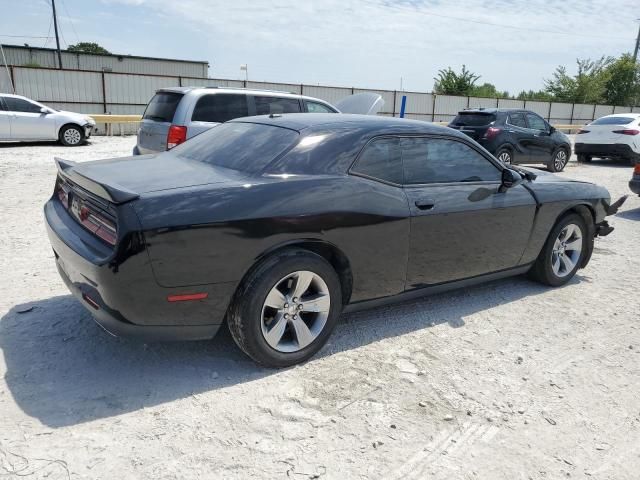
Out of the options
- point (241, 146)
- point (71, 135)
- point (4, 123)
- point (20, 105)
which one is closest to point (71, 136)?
point (71, 135)

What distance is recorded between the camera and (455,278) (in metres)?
4.16

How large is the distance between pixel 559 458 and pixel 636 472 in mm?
355

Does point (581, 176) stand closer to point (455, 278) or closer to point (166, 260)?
point (455, 278)

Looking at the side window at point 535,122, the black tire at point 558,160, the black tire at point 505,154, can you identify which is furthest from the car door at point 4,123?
the black tire at point 558,160

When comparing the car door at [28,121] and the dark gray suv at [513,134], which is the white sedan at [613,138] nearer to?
the dark gray suv at [513,134]

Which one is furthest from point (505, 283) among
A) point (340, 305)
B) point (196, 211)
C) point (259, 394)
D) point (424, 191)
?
point (196, 211)

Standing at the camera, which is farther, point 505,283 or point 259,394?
point 505,283

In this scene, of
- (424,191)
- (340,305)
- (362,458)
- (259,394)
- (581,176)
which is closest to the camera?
(362,458)

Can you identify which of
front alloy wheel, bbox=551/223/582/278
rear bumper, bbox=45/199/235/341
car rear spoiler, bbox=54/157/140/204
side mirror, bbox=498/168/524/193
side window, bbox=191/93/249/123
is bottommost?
front alloy wheel, bbox=551/223/582/278

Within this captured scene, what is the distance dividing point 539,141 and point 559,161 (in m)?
1.21

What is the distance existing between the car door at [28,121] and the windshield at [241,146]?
474 inches

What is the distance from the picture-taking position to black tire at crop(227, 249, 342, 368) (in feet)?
9.97

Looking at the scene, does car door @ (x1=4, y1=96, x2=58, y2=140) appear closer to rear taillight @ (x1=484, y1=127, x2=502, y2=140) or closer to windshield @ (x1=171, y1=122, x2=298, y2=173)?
rear taillight @ (x1=484, y1=127, x2=502, y2=140)

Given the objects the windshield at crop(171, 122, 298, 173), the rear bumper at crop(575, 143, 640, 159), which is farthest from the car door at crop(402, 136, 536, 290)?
the rear bumper at crop(575, 143, 640, 159)
